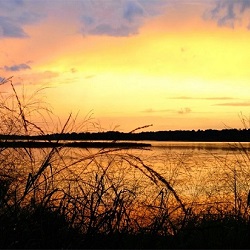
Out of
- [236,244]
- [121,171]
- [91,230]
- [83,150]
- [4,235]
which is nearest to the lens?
[4,235]

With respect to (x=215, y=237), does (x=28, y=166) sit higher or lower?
higher

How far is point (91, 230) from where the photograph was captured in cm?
489

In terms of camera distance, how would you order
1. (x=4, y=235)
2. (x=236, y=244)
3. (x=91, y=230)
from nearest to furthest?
(x=4, y=235) < (x=91, y=230) < (x=236, y=244)

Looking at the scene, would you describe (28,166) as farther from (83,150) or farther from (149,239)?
(149,239)

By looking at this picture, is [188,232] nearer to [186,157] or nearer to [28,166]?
[186,157]

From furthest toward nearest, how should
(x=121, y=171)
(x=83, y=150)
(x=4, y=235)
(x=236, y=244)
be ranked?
(x=121, y=171) < (x=83, y=150) < (x=236, y=244) < (x=4, y=235)

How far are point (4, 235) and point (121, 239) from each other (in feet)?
4.08

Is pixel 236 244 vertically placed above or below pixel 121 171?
below

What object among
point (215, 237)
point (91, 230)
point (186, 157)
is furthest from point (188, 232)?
point (186, 157)

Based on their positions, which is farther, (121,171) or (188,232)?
(121,171)

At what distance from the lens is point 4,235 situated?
4508 mm

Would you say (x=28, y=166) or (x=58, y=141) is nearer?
(x=58, y=141)

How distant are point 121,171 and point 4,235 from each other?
2.45 meters

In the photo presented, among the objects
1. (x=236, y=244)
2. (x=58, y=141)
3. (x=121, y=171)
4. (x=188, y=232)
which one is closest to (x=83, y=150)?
(x=58, y=141)
